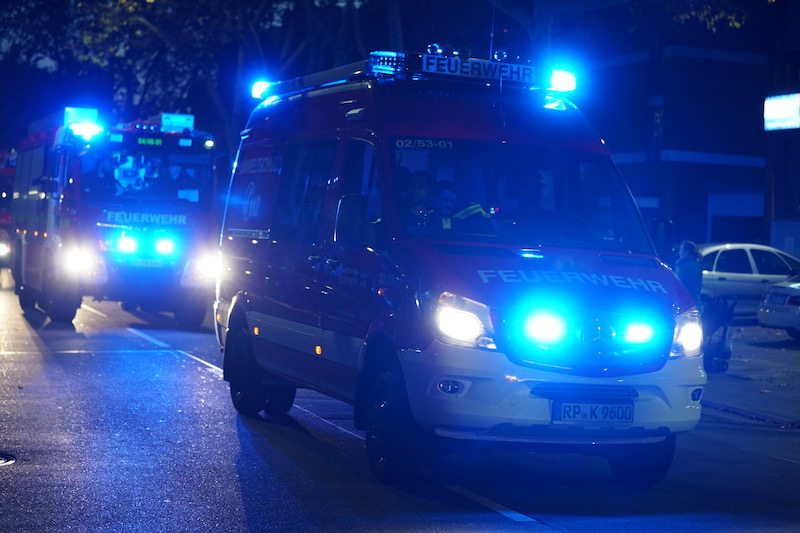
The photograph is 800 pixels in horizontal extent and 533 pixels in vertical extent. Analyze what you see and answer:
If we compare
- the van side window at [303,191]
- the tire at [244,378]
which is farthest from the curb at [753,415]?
the van side window at [303,191]

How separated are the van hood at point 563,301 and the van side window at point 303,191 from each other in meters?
1.58

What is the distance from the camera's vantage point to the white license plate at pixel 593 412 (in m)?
7.65

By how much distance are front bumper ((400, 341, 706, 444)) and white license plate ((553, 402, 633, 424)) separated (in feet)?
0.04

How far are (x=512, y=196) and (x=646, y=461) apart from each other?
6.25ft

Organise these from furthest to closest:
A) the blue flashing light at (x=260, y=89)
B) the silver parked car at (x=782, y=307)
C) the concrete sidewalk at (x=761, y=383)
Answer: the silver parked car at (x=782, y=307)
the concrete sidewalk at (x=761, y=383)
the blue flashing light at (x=260, y=89)

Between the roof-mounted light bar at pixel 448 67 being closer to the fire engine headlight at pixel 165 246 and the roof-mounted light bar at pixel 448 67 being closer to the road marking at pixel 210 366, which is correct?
the road marking at pixel 210 366

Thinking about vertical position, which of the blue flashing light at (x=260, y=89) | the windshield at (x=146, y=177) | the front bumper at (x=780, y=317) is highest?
the blue flashing light at (x=260, y=89)

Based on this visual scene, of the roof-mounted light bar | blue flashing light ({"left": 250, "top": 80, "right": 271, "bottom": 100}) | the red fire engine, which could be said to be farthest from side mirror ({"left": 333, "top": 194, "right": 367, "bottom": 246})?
the red fire engine

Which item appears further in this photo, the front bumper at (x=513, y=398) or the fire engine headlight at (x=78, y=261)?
the fire engine headlight at (x=78, y=261)

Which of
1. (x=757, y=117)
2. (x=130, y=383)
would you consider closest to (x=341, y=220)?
(x=130, y=383)

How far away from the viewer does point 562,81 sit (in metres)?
9.62

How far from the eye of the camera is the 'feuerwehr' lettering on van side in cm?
775

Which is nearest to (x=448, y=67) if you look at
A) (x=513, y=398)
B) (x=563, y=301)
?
(x=563, y=301)

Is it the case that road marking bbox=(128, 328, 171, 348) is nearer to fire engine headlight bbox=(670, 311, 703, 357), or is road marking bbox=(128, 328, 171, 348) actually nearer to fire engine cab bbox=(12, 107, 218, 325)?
fire engine cab bbox=(12, 107, 218, 325)
